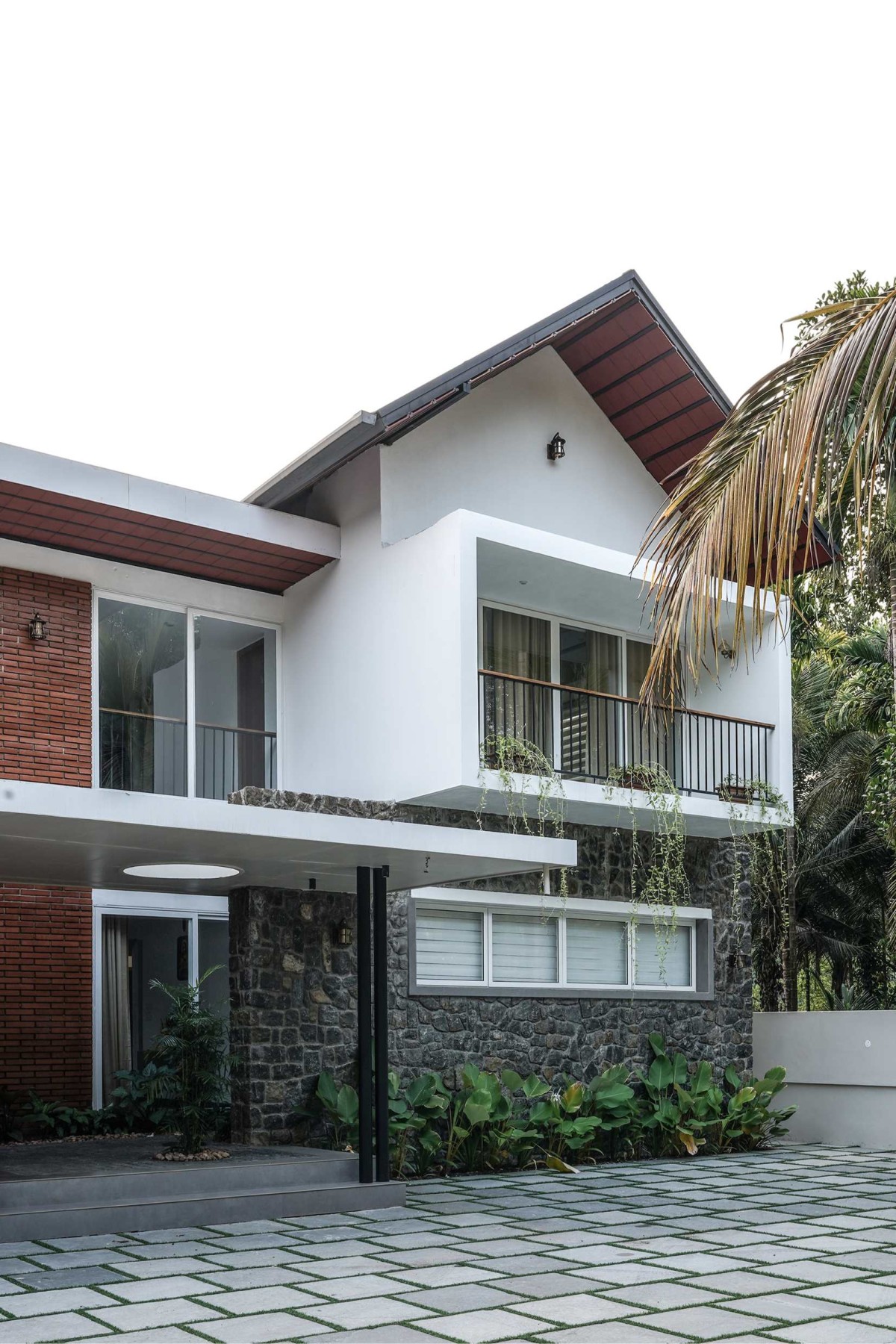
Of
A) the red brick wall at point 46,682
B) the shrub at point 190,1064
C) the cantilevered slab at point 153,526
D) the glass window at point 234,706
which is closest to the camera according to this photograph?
the shrub at point 190,1064

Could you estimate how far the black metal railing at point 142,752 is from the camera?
12.7 m

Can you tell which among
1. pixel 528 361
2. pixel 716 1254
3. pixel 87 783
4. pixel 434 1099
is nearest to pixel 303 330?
pixel 528 361

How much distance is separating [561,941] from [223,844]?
583 centimetres

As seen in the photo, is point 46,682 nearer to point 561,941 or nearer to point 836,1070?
point 561,941

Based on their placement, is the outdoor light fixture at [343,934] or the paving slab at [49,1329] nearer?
the paving slab at [49,1329]

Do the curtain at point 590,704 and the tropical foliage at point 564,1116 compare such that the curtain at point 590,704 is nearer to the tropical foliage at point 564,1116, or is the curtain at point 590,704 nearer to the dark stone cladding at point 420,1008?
the dark stone cladding at point 420,1008

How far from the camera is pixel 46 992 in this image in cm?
1191

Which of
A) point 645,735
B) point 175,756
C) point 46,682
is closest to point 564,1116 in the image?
point 645,735

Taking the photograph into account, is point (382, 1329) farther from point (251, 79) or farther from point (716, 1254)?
point (251, 79)

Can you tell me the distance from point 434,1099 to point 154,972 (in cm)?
346

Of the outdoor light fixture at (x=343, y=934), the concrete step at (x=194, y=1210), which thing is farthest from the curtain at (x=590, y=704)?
the concrete step at (x=194, y=1210)

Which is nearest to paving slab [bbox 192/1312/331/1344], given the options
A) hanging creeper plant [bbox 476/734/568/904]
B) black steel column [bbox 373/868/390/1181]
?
black steel column [bbox 373/868/390/1181]

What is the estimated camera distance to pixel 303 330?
982 inches

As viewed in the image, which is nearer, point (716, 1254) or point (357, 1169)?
point (716, 1254)
